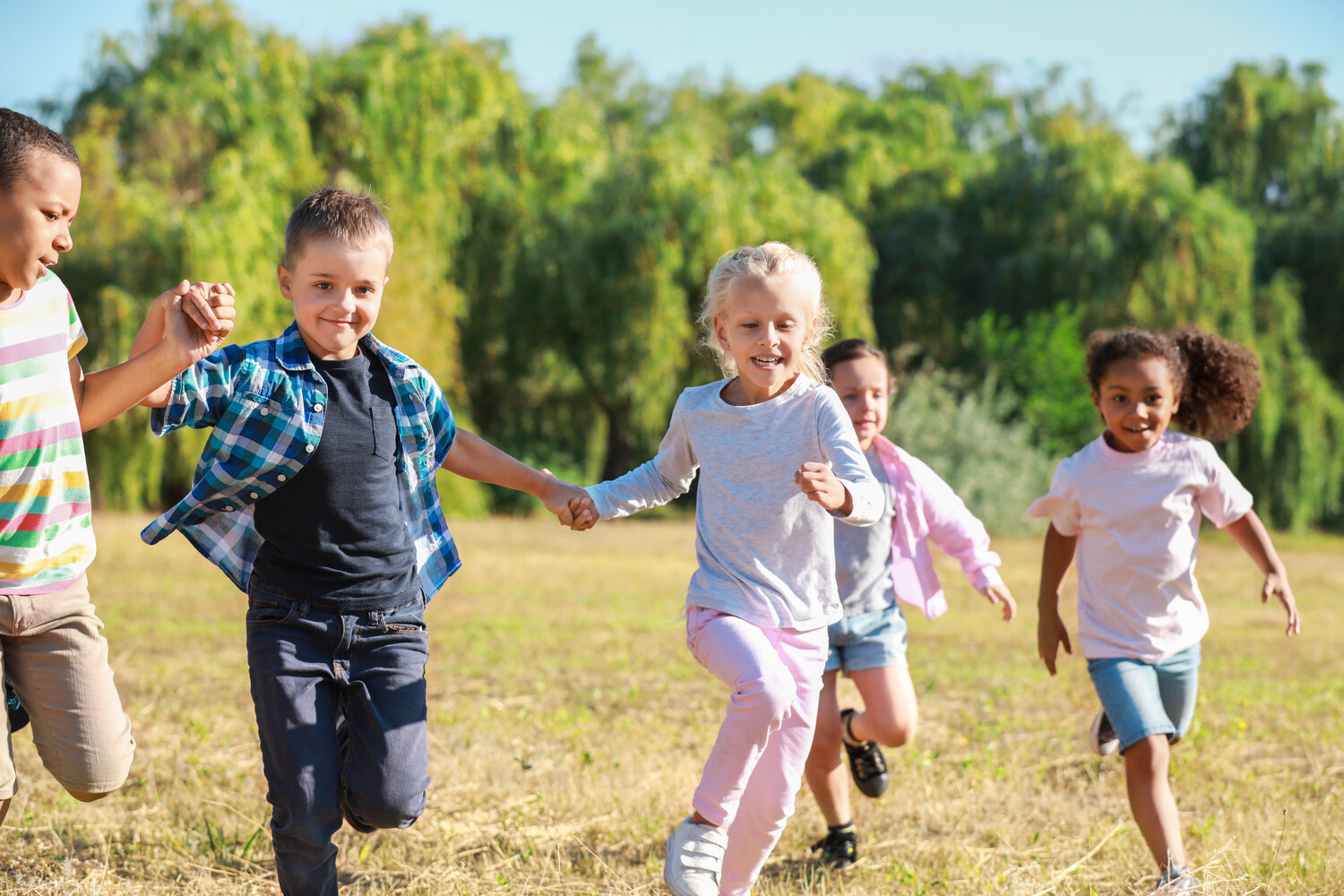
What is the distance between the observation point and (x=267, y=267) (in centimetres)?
1433

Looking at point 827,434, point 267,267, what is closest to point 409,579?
point 827,434

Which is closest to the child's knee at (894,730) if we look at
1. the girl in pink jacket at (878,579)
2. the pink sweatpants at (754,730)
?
the girl in pink jacket at (878,579)

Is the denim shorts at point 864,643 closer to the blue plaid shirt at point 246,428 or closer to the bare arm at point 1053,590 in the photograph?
the bare arm at point 1053,590

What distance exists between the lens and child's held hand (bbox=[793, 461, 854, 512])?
9.61 ft

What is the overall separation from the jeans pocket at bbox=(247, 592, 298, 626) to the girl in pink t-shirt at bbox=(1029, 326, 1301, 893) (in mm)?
2511

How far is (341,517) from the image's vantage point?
10.4 ft

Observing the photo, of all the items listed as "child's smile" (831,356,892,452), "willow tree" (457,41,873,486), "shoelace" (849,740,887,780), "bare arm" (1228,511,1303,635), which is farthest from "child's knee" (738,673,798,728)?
"willow tree" (457,41,873,486)

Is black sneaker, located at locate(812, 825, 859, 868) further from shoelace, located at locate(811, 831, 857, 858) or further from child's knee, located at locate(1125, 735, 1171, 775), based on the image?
child's knee, located at locate(1125, 735, 1171, 775)

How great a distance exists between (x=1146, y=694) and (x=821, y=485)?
161 cm

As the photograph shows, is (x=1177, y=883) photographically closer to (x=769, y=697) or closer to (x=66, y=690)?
(x=769, y=697)

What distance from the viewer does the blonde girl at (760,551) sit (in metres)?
3.12

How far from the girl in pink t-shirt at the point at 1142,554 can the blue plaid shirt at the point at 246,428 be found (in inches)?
87.8

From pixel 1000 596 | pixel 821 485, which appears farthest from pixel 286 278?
pixel 1000 596

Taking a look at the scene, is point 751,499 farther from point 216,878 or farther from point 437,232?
point 437,232
